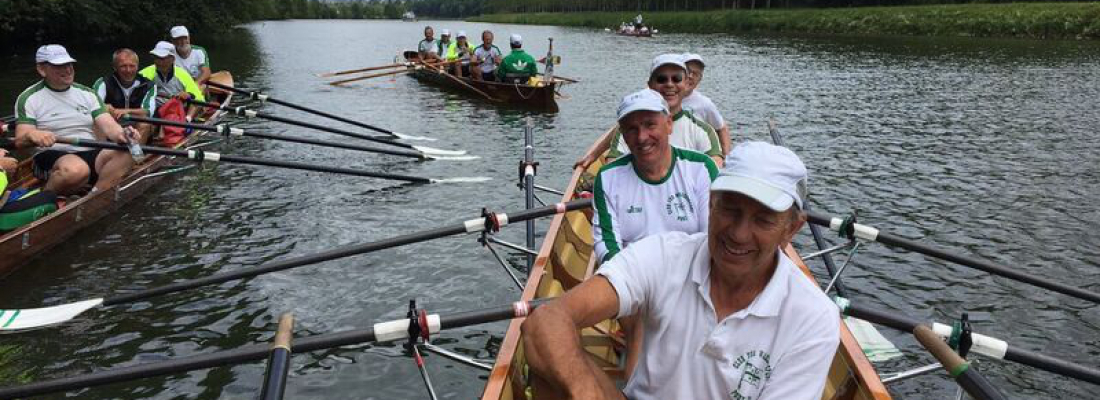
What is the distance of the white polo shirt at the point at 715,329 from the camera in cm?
261

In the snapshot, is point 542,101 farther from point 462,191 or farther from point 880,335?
point 880,335


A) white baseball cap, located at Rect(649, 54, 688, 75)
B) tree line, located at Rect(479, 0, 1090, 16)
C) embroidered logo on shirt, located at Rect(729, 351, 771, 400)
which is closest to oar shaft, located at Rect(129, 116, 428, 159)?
white baseball cap, located at Rect(649, 54, 688, 75)

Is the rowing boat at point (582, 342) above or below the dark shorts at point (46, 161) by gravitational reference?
below

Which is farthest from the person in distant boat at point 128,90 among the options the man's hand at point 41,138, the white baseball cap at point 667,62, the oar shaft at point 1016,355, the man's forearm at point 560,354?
the oar shaft at point 1016,355

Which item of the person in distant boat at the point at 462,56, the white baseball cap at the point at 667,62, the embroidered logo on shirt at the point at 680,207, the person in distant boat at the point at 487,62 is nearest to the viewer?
the embroidered logo on shirt at the point at 680,207

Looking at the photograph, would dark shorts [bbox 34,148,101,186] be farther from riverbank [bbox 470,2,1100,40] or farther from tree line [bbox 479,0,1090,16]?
tree line [bbox 479,0,1090,16]

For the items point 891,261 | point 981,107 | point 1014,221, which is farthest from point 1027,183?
point 981,107

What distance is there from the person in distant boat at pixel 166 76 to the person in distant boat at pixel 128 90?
1.41m

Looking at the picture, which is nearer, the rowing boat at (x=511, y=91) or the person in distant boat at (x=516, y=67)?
the rowing boat at (x=511, y=91)

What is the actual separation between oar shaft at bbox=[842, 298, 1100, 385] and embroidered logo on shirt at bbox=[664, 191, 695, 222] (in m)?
1.28

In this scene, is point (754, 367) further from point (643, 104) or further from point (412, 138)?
point (412, 138)

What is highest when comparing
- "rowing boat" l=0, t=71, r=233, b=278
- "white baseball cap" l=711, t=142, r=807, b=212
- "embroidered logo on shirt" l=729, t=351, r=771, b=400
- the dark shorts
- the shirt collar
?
"white baseball cap" l=711, t=142, r=807, b=212

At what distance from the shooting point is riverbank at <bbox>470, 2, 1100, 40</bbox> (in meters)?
41.1

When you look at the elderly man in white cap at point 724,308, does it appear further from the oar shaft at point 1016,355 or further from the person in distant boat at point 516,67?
the person in distant boat at point 516,67
